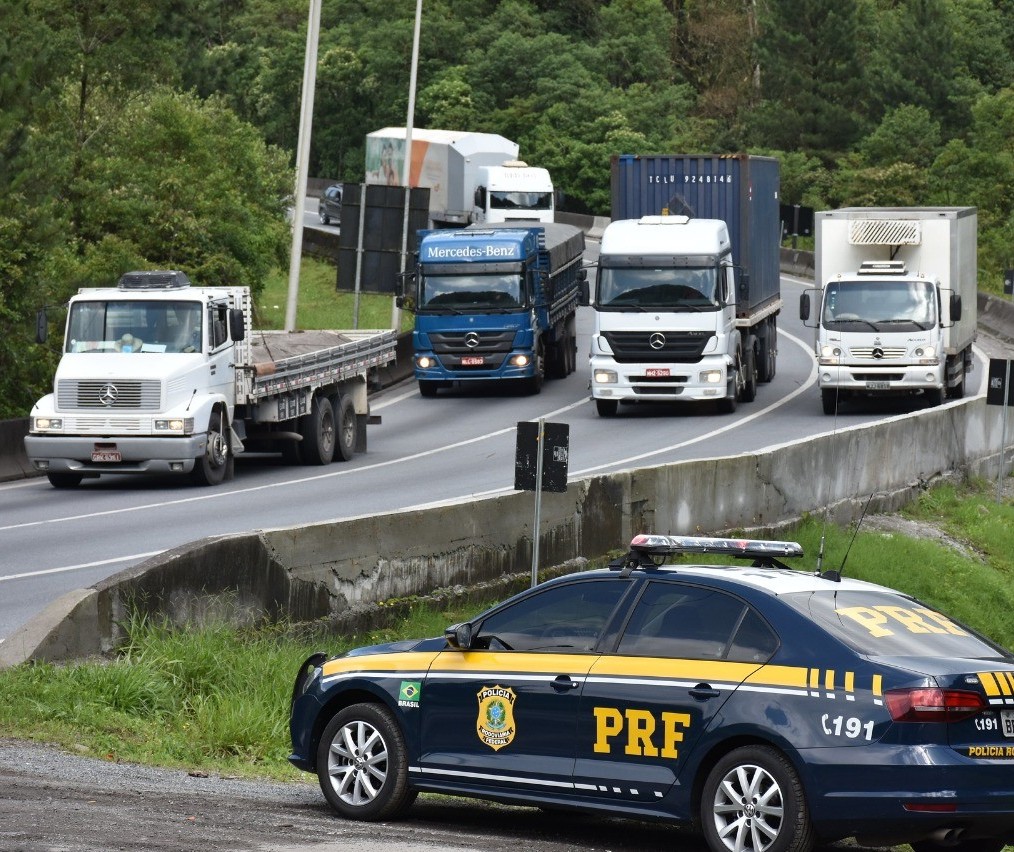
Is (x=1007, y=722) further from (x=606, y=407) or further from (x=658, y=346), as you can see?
(x=606, y=407)

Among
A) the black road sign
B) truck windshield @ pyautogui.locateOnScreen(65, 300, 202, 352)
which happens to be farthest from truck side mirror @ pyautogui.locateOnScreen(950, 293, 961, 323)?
the black road sign

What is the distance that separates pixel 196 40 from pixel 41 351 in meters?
40.9

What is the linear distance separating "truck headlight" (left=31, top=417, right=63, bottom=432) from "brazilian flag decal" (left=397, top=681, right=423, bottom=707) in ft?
55.3

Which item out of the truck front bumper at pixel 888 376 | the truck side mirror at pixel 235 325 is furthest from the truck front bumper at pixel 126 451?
the truck front bumper at pixel 888 376

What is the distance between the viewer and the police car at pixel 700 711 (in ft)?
26.7

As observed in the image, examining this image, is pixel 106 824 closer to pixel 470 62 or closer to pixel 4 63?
pixel 4 63

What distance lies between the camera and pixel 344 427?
97.7ft

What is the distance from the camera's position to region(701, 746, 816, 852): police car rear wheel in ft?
27.1

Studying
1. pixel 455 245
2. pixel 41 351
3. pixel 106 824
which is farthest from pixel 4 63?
pixel 106 824

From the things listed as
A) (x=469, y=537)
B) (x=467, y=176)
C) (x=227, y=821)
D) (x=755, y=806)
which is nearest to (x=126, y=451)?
(x=469, y=537)

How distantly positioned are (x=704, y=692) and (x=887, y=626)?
909mm

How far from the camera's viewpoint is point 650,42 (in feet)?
322

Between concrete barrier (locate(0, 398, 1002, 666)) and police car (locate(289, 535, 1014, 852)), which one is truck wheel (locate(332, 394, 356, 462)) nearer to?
concrete barrier (locate(0, 398, 1002, 666))

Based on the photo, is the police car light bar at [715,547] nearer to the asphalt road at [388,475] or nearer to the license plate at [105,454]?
the asphalt road at [388,475]
